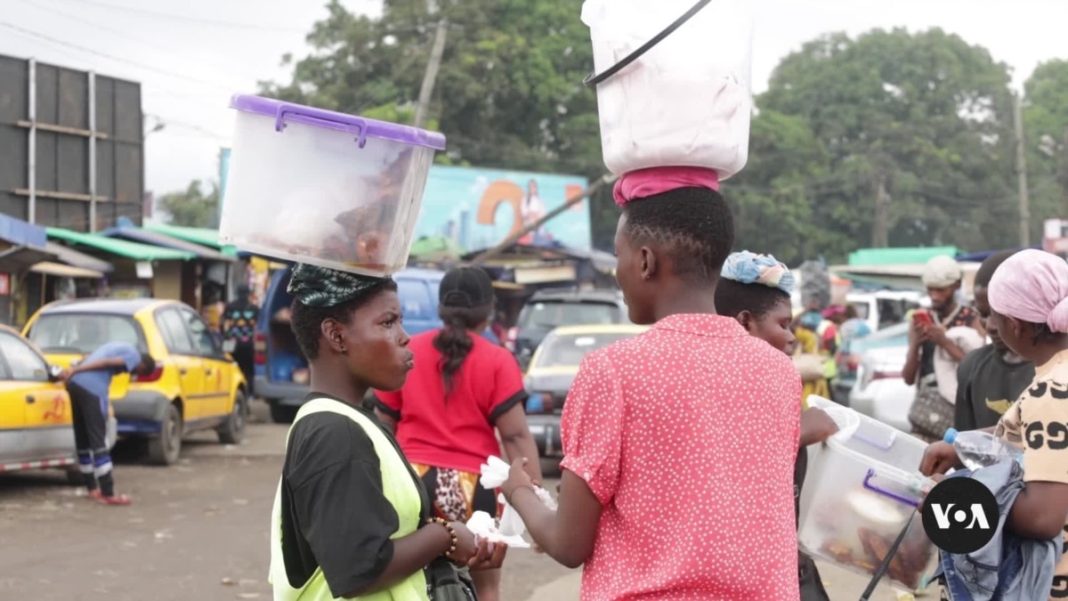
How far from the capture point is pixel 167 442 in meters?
14.2

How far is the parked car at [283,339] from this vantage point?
18234 millimetres

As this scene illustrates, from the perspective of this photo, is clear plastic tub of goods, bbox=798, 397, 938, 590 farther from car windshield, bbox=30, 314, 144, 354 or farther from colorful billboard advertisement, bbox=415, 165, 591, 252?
colorful billboard advertisement, bbox=415, 165, 591, 252

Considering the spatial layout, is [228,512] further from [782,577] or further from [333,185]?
[782,577]

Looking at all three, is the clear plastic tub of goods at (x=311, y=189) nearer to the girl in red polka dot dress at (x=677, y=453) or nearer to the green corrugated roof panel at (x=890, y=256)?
the girl in red polka dot dress at (x=677, y=453)

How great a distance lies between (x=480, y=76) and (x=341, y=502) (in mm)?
46368

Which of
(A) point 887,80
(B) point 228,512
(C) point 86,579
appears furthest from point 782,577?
(A) point 887,80

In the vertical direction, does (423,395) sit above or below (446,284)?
below

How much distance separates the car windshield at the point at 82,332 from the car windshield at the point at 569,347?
13.3ft

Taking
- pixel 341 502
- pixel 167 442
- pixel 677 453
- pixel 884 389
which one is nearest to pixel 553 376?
pixel 884 389

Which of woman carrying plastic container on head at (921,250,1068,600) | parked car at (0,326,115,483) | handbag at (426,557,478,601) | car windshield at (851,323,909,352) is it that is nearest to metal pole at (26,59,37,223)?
parked car at (0,326,115,483)

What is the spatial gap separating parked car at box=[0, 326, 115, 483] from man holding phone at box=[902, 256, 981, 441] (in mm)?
7026

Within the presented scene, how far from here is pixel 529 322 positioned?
765 inches

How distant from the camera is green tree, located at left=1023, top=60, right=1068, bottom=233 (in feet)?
225

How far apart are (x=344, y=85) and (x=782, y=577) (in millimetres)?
45905
